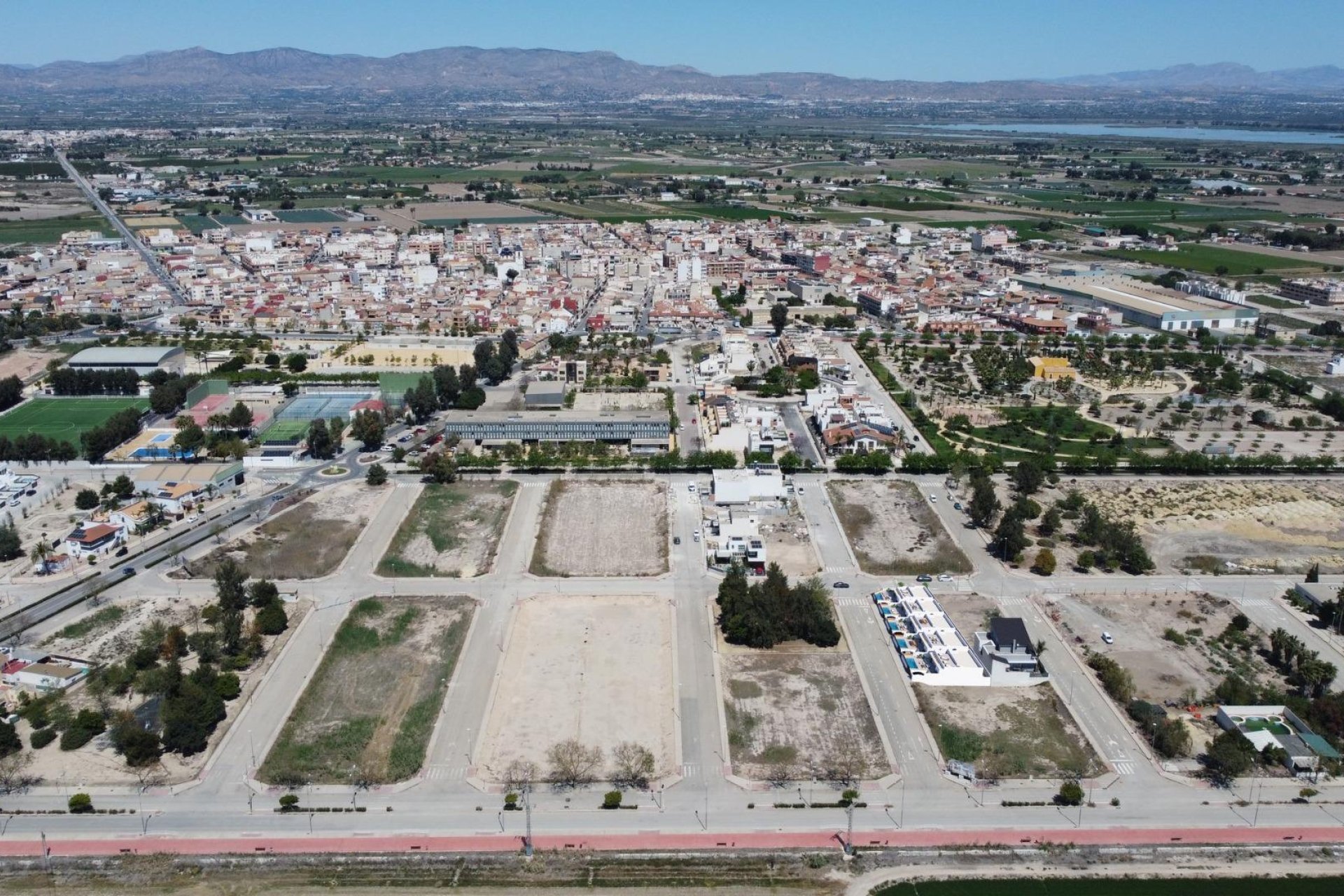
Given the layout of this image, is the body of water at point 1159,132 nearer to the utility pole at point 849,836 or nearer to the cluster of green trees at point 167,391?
the cluster of green trees at point 167,391

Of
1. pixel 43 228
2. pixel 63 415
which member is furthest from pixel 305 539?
pixel 43 228

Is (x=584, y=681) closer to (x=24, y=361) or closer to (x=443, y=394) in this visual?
(x=443, y=394)

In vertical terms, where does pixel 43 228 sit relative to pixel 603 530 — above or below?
above

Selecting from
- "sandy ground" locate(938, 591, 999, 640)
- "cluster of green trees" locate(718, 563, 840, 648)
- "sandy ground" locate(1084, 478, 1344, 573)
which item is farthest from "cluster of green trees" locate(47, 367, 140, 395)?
"sandy ground" locate(1084, 478, 1344, 573)

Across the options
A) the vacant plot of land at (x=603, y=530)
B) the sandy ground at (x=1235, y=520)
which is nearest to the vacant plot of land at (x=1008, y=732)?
the sandy ground at (x=1235, y=520)

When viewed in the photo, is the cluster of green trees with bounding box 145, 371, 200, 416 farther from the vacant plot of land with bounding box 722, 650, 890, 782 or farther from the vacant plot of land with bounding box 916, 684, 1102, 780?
the vacant plot of land with bounding box 916, 684, 1102, 780
